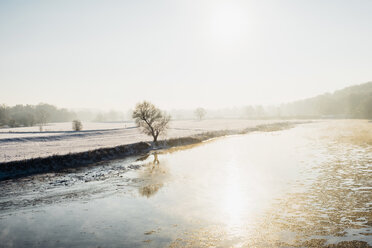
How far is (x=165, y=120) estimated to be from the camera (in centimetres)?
4994

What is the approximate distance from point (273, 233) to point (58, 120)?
187304mm

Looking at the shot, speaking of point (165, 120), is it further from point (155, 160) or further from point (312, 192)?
point (312, 192)

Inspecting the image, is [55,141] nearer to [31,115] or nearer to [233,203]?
[233,203]

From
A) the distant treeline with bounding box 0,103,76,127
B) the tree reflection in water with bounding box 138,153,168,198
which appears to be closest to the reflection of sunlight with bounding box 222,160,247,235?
the tree reflection in water with bounding box 138,153,168,198

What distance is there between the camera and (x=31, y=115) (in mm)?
106750

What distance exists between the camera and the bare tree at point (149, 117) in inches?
1848

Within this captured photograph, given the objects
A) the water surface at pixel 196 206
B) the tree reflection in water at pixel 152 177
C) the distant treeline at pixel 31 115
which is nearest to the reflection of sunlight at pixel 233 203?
the water surface at pixel 196 206

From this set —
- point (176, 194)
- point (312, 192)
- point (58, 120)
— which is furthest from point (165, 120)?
point (58, 120)

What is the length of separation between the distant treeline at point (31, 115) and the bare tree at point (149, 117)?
7137 centimetres

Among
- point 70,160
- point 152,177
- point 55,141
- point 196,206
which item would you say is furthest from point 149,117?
point 196,206

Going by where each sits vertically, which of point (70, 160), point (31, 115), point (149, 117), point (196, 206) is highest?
point (31, 115)

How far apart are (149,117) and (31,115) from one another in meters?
89.5

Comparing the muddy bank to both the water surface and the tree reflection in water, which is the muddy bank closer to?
the water surface

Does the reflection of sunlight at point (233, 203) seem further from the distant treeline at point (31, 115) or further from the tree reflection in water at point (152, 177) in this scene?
the distant treeline at point (31, 115)
